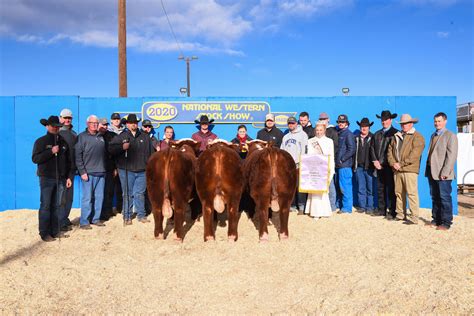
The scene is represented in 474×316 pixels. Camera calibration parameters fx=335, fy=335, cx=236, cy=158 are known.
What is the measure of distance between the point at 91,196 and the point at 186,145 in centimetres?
204

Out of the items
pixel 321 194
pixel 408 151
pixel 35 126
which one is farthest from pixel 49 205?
pixel 408 151

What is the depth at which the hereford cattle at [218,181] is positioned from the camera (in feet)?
17.0

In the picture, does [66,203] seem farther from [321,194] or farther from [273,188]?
[321,194]

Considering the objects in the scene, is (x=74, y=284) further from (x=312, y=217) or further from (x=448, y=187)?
(x=448, y=187)

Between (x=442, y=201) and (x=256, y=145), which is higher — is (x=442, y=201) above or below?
below

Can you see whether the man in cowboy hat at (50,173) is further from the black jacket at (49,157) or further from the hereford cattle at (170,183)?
the hereford cattle at (170,183)

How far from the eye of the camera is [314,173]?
22.1 ft

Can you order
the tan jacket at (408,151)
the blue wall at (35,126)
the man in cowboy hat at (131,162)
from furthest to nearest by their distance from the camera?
the blue wall at (35,126) < the man in cowboy hat at (131,162) < the tan jacket at (408,151)

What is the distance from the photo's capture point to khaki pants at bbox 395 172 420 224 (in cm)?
643

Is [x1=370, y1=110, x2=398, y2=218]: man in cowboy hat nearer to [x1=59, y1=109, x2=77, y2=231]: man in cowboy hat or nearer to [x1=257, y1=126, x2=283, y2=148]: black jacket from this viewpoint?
[x1=257, y1=126, x2=283, y2=148]: black jacket

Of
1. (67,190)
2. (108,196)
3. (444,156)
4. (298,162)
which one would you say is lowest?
(108,196)

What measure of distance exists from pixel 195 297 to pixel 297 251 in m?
2.00

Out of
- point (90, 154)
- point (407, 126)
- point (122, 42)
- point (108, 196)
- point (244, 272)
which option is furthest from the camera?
point (122, 42)

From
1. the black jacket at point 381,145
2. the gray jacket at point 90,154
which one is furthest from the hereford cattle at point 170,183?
the black jacket at point 381,145
